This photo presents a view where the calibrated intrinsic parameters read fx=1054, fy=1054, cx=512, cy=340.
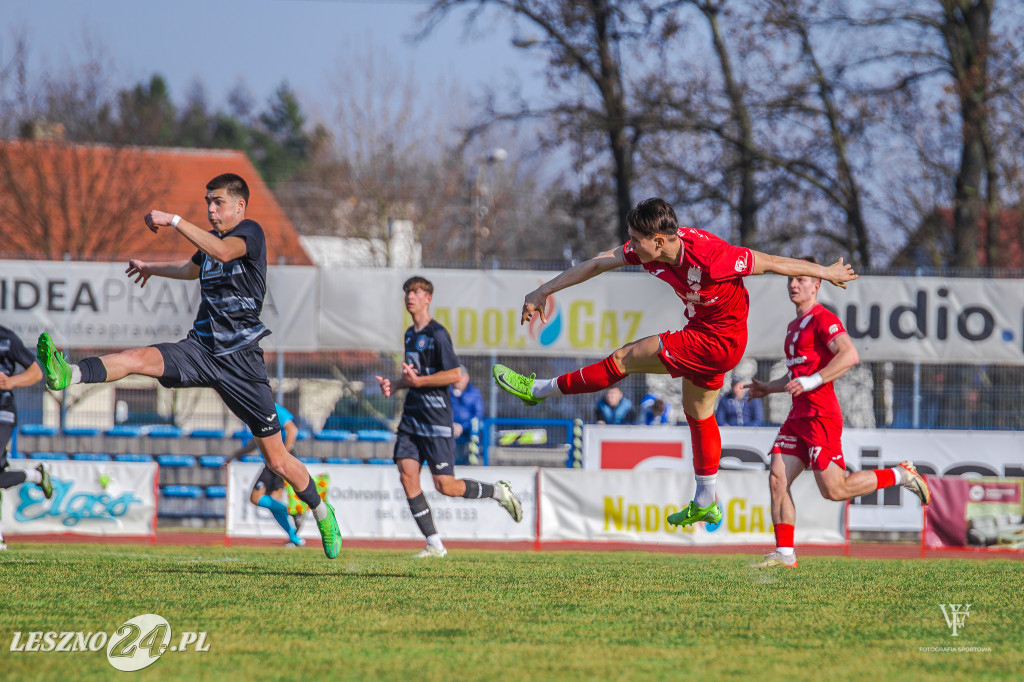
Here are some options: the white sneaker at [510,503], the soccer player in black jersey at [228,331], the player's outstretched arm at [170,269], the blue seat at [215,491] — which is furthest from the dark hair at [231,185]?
the blue seat at [215,491]

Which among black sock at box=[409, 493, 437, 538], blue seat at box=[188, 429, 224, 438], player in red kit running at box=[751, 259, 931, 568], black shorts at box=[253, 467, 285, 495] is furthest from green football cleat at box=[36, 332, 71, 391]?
blue seat at box=[188, 429, 224, 438]

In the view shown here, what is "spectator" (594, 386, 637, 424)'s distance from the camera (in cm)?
1537

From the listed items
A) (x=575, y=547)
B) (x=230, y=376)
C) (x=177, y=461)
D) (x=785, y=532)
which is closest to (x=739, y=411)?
(x=575, y=547)

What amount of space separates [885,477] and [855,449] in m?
5.38

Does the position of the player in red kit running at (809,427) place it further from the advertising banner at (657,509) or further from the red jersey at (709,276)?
the advertising banner at (657,509)

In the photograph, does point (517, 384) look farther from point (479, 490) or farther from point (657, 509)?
point (657, 509)

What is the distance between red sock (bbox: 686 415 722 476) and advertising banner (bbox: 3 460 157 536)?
24.1 ft

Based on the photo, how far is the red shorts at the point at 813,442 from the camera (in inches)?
330

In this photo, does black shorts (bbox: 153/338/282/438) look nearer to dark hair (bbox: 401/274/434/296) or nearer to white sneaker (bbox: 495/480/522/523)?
dark hair (bbox: 401/274/434/296)

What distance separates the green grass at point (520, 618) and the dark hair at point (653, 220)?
222cm

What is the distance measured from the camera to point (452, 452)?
9.48m

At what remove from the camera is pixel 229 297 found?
6.79 meters

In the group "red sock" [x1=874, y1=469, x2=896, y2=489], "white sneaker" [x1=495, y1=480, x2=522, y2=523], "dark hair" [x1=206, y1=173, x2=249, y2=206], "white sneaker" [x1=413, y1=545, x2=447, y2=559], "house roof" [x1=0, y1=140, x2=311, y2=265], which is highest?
"house roof" [x1=0, y1=140, x2=311, y2=265]

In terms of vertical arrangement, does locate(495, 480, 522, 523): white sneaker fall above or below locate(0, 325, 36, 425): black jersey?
below
